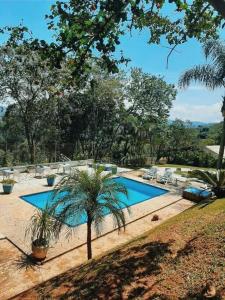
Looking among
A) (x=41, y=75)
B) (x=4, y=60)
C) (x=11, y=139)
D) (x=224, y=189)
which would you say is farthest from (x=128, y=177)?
(x=11, y=139)

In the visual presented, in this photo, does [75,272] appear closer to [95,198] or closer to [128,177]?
[95,198]

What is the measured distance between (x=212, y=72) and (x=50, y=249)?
13301 millimetres

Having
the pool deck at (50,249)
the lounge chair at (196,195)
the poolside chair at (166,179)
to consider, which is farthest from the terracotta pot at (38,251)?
the poolside chair at (166,179)

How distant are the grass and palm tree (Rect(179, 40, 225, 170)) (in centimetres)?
1084

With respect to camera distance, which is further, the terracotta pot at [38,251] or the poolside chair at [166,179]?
the poolside chair at [166,179]

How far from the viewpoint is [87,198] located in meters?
6.93

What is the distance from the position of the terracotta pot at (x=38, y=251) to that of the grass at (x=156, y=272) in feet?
5.97

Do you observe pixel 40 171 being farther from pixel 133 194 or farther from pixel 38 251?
pixel 38 251

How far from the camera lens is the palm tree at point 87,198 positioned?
22.5ft

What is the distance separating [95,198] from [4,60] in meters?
16.9

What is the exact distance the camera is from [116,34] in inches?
204

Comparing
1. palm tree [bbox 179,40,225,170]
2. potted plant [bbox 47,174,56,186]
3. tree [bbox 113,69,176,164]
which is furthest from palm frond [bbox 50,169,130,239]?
tree [bbox 113,69,176,164]

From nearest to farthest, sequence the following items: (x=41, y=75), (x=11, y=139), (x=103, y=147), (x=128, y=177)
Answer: (x=128, y=177) < (x=41, y=75) < (x=103, y=147) < (x=11, y=139)

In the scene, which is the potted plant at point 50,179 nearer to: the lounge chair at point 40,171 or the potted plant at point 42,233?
the lounge chair at point 40,171
